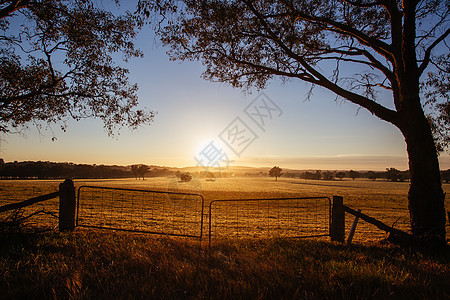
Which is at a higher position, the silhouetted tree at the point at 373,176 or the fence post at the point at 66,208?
the fence post at the point at 66,208

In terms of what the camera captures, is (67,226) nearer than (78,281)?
No

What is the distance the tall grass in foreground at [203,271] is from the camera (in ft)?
11.2

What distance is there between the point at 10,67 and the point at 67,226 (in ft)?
23.4

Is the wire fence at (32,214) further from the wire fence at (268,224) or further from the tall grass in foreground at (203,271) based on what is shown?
the wire fence at (268,224)

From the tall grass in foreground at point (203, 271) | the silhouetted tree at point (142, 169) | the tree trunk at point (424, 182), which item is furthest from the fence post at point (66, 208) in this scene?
the silhouetted tree at point (142, 169)

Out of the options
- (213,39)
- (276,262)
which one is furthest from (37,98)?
(276,262)

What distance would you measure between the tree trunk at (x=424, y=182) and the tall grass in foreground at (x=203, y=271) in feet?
2.87

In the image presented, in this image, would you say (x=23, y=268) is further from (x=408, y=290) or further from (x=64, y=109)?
(x=64, y=109)

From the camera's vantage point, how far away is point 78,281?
11.6 feet

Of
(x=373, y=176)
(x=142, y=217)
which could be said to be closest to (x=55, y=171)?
(x=142, y=217)

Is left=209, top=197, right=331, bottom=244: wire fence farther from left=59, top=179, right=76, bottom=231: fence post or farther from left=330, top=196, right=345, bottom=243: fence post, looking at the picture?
left=59, top=179, right=76, bottom=231: fence post

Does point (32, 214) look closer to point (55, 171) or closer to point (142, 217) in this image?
point (142, 217)

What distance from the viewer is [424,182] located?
6508 mm

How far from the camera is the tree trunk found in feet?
21.2
